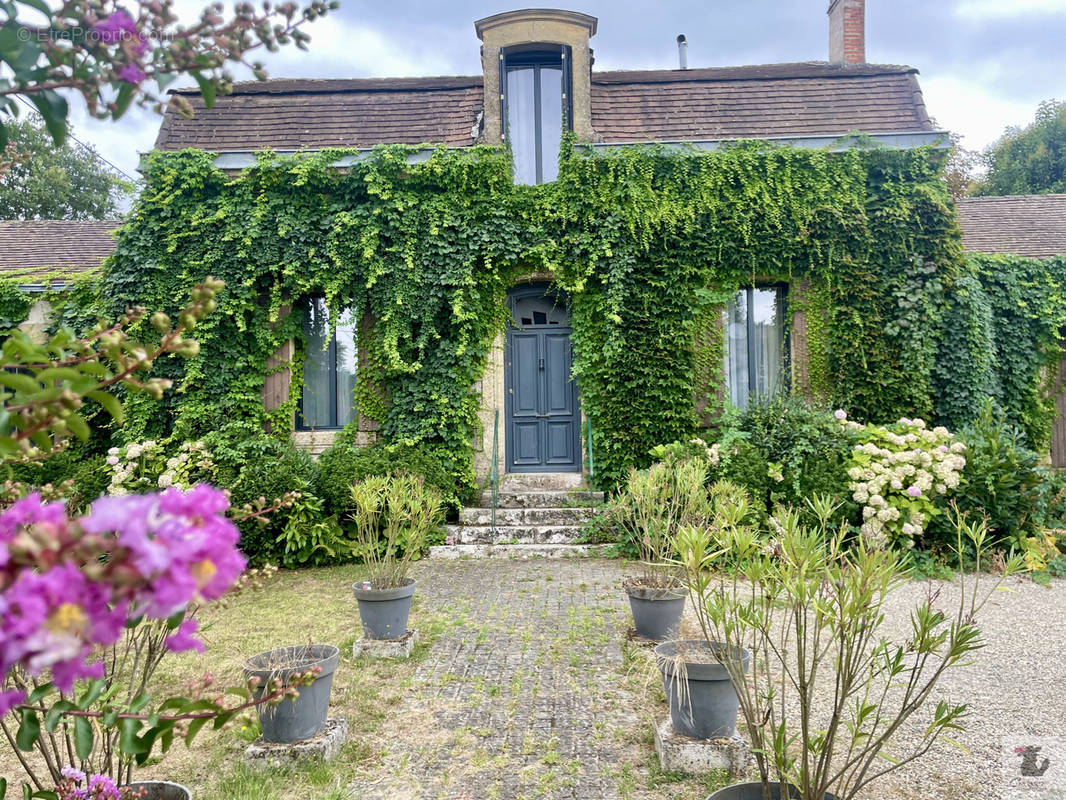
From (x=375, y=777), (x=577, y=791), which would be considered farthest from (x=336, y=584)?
(x=577, y=791)

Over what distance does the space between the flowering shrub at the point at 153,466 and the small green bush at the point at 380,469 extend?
1.36m

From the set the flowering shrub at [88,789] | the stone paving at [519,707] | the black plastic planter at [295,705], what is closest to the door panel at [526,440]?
the stone paving at [519,707]

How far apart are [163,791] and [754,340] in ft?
30.4

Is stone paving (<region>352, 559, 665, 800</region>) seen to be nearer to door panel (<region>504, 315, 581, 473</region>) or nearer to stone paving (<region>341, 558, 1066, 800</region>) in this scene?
stone paving (<region>341, 558, 1066, 800</region>)

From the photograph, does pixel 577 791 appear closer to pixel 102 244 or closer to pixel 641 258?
pixel 641 258

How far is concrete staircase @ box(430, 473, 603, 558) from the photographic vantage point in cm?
855

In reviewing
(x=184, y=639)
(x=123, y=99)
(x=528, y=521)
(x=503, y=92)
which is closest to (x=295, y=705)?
(x=184, y=639)

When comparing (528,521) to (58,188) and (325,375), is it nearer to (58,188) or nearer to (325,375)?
(325,375)

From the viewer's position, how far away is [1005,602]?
21.7 feet

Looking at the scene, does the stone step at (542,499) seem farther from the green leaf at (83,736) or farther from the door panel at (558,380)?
the green leaf at (83,736)

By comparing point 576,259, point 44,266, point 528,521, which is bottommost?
point 528,521

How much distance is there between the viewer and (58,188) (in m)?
26.3

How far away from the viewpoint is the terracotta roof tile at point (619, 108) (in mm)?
10773

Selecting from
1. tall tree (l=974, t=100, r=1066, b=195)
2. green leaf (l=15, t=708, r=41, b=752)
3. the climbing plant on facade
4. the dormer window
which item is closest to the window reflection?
the dormer window
